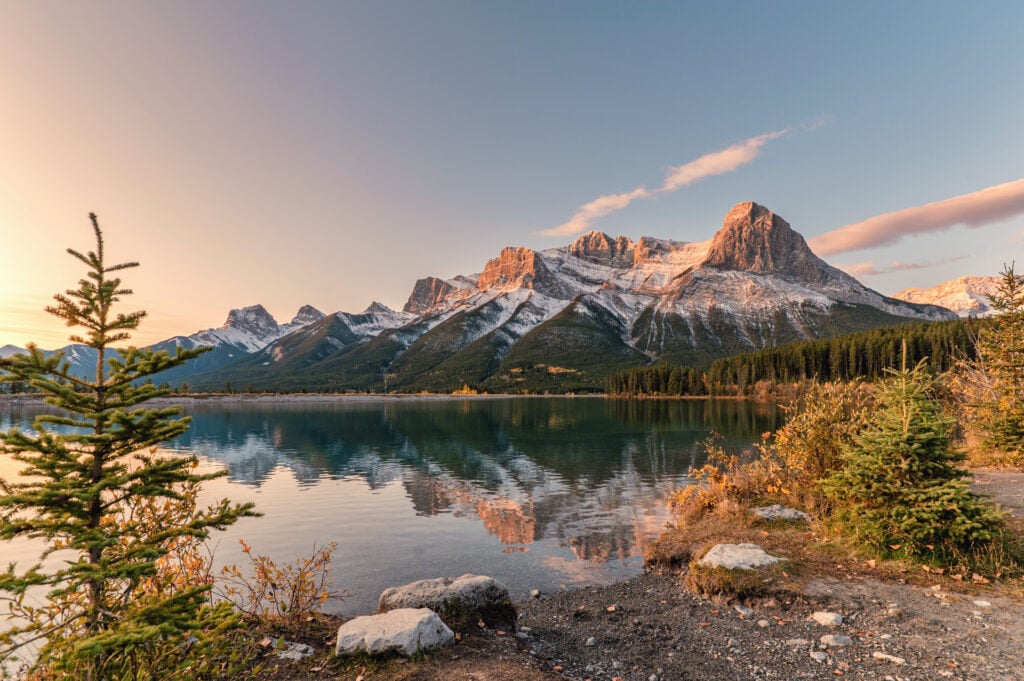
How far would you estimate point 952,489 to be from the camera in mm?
14672

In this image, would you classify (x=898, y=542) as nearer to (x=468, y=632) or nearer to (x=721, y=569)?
(x=721, y=569)

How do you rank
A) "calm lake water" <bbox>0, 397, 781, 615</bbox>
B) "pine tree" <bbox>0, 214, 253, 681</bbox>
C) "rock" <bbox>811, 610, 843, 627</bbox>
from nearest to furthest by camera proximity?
"pine tree" <bbox>0, 214, 253, 681</bbox>, "rock" <bbox>811, 610, 843, 627</bbox>, "calm lake water" <bbox>0, 397, 781, 615</bbox>

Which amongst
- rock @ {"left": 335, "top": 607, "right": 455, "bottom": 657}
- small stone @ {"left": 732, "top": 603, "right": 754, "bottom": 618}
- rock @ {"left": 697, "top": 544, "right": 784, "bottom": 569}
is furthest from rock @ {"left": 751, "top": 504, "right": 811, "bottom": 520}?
rock @ {"left": 335, "top": 607, "right": 455, "bottom": 657}

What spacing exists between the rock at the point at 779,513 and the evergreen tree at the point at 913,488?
456 centimetres

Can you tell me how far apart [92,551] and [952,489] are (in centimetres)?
2131

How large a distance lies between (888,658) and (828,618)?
2.01 m

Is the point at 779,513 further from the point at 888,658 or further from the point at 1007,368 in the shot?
the point at 1007,368

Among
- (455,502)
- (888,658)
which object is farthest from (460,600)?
(455,502)

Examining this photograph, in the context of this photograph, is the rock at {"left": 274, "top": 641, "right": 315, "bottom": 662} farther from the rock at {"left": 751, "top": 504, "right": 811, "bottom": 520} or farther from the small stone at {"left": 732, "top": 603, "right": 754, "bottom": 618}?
the rock at {"left": 751, "top": 504, "right": 811, "bottom": 520}

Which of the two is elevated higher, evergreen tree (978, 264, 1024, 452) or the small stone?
evergreen tree (978, 264, 1024, 452)

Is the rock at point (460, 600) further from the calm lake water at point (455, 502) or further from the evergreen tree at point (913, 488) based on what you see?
the evergreen tree at point (913, 488)

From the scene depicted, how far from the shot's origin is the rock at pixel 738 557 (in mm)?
16297

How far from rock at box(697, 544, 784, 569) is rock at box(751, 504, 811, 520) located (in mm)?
4848

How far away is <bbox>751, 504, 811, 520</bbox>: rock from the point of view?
71.6 ft
